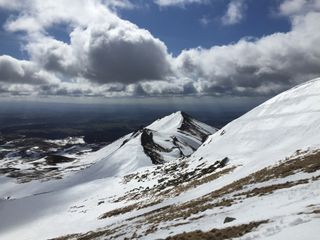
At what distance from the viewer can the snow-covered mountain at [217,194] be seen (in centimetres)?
2322

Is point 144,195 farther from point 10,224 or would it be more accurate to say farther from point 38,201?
point 38,201

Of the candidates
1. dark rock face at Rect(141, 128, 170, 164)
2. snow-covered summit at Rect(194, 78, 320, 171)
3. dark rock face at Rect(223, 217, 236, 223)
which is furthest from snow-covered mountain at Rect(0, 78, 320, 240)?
dark rock face at Rect(141, 128, 170, 164)

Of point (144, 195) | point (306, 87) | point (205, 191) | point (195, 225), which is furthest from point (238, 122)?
point (195, 225)

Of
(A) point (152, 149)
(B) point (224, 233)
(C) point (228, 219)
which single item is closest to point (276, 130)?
(C) point (228, 219)

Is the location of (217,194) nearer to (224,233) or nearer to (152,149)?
(224,233)

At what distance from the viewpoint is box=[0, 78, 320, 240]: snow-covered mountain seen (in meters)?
23.2

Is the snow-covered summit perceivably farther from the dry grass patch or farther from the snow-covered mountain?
the dry grass patch

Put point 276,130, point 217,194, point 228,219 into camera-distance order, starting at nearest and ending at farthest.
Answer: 1. point 228,219
2. point 217,194
3. point 276,130

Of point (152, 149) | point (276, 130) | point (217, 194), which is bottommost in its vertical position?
point (152, 149)

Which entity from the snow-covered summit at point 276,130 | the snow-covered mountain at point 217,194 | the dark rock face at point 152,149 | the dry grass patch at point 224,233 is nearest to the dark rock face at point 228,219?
the snow-covered mountain at point 217,194

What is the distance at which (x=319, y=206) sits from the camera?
21156mm

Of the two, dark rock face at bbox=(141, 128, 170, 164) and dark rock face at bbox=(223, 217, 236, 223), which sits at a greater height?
dark rock face at bbox=(223, 217, 236, 223)

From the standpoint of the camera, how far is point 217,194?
40250mm

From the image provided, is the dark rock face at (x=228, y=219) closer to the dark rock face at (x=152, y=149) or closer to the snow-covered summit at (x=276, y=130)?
the snow-covered summit at (x=276, y=130)
